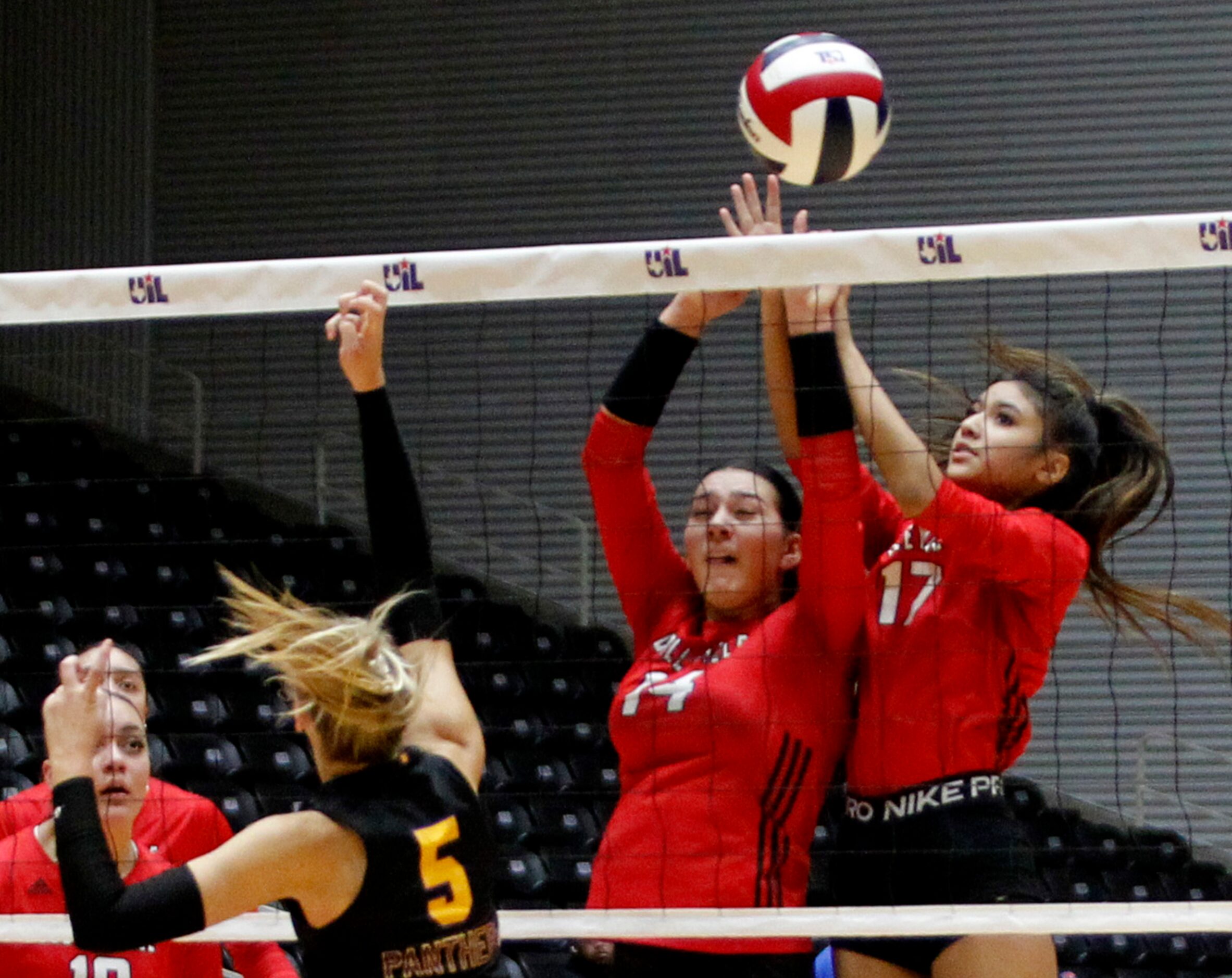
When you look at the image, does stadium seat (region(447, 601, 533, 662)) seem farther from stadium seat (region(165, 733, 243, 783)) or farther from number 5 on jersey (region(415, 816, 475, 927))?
number 5 on jersey (region(415, 816, 475, 927))

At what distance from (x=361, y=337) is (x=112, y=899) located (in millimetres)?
1068

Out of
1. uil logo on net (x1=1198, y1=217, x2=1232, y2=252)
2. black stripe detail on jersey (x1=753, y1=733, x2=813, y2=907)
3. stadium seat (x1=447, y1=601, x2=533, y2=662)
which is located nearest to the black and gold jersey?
black stripe detail on jersey (x1=753, y1=733, x2=813, y2=907)

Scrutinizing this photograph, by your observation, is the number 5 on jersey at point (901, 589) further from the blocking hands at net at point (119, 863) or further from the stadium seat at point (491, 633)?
the stadium seat at point (491, 633)

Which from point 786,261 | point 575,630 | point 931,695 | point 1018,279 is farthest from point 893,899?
point 1018,279

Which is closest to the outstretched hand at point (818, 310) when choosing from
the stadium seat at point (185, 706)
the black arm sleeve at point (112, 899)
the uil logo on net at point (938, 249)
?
the uil logo on net at point (938, 249)

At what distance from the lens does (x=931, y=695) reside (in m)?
3.32

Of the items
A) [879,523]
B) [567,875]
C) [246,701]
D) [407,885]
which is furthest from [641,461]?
[246,701]

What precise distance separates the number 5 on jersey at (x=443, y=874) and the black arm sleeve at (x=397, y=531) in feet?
1.47

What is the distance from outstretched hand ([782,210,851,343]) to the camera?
3.37m

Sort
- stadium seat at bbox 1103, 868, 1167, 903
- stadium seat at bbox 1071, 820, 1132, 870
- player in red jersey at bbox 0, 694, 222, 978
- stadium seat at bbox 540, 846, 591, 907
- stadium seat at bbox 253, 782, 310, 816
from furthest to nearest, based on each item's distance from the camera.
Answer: stadium seat at bbox 1071, 820, 1132, 870 → stadium seat at bbox 1103, 868, 1167, 903 → stadium seat at bbox 540, 846, 591, 907 → stadium seat at bbox 253, 782, 310, 816 → player in red jersey at bbox 0, 694, 222, 978

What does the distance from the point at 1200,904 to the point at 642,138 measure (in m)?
8.10

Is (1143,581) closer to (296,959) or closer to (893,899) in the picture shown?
(296,959)

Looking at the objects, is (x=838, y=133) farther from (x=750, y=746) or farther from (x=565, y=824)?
(x=565, y=824)

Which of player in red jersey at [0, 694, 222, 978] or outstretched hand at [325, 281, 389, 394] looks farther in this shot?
player in red jersey at [0, 694, 222, 978]
